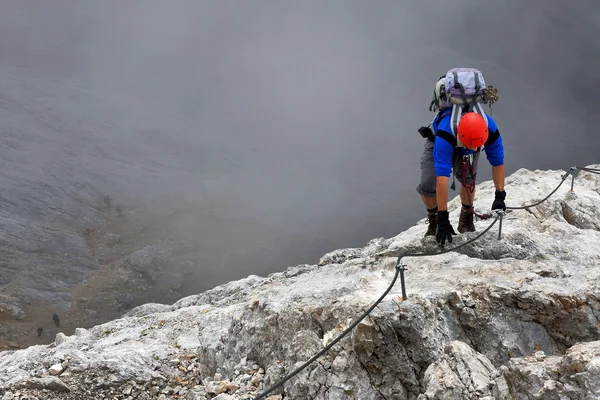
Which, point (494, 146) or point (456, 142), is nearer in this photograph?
point (456, 142)

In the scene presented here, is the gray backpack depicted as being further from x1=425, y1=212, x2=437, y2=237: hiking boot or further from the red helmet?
x1=425, y1=212, x2=437, y2=237: hiking boot

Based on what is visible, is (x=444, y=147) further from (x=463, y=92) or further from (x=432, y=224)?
(x=432, y=224)

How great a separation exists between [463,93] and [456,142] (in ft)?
1.86

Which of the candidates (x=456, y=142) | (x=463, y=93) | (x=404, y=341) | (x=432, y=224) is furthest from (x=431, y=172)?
(x=404, y=341)

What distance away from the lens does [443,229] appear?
18.9 feet

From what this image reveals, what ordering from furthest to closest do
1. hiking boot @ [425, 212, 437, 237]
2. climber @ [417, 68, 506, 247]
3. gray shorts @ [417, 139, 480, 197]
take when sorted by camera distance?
hiking boot @ [425, 212, 437, 237], gray shorts @ [417, 139, 480, 197], climber @ [417, 68, 506, 247]

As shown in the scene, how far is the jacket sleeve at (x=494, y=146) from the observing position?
573 cm

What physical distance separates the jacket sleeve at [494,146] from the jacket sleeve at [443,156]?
0.66m

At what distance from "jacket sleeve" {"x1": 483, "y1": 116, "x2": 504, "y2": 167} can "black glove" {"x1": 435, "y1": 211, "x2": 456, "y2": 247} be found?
3.42 ft

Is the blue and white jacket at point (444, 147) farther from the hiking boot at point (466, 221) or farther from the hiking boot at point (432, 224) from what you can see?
the hiking boot at point (466, 221)

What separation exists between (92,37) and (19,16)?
10.1 metres

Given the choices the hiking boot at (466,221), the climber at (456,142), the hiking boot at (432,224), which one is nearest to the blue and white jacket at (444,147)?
the climber at (456,142)

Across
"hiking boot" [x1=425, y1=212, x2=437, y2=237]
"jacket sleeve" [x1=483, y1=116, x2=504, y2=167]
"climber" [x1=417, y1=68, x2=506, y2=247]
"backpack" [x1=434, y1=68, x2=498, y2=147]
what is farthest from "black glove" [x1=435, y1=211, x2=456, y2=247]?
"jacket sleeve" [x1=483, y1=116, x2=504, y2=167]

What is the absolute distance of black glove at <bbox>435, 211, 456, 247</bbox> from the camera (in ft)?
18.6
